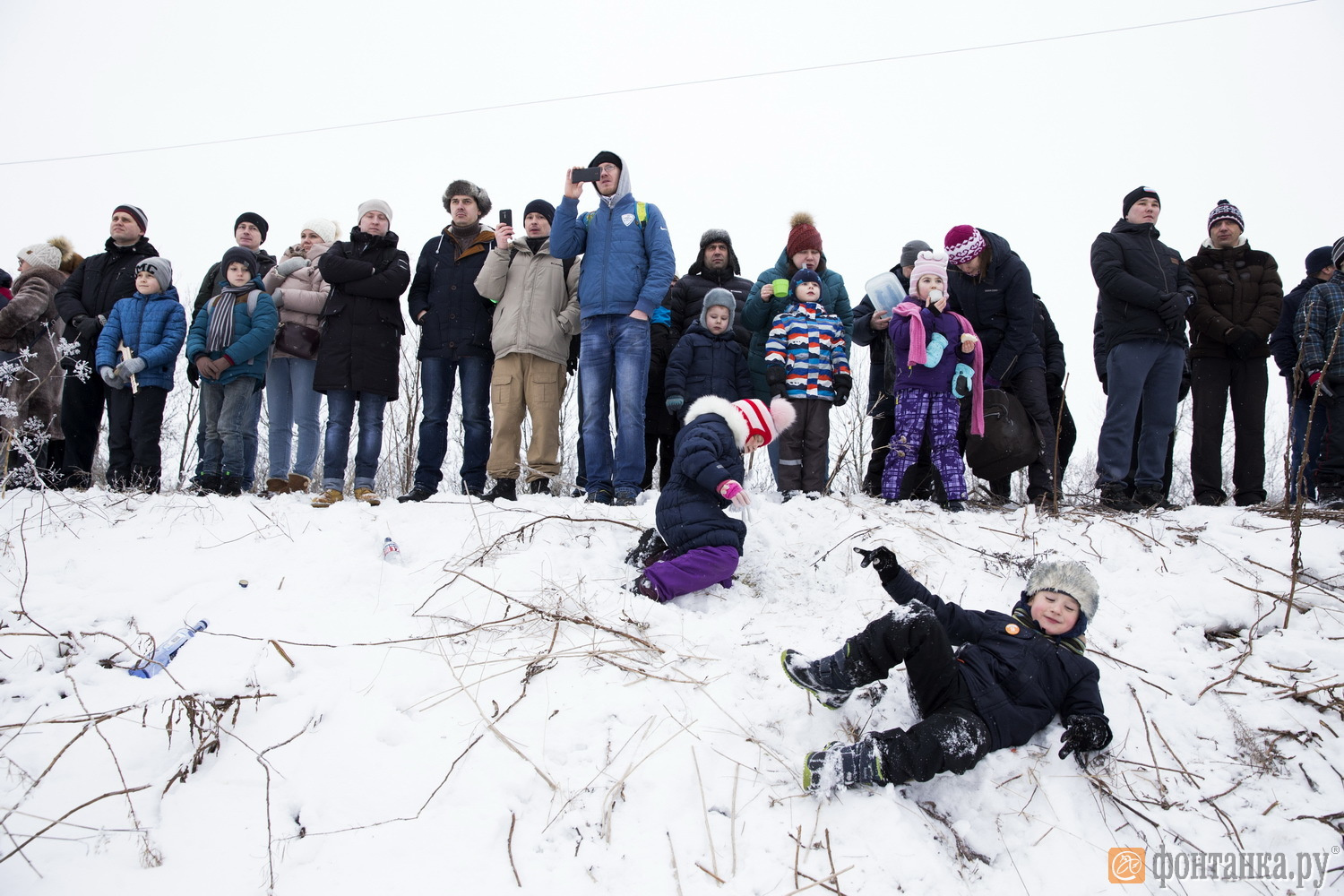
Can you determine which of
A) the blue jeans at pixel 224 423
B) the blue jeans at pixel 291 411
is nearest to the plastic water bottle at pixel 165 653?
the blue jeans at pixel 291 411

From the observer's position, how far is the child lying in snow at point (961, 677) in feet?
9.38

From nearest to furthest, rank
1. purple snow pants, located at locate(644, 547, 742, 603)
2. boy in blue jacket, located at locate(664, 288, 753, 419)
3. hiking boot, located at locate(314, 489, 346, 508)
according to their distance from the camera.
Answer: purple snow pants, located at locate(644, 547, 742, 603)
hiking boot, located at locate(314, 489, 346, 508)
boy in blue jacket, located at locate(664, 288, 753, 419)

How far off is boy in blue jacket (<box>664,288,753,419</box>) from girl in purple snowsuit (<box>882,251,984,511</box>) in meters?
1.33

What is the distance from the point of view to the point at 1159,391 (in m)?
5.89

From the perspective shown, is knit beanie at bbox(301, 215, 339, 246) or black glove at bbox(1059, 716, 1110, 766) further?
knit beanie at bbox(301, 215, 339, 246)

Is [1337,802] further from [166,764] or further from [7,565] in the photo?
[7,565]

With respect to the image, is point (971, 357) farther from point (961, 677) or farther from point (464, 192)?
point (464, 192)

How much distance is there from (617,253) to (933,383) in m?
2.78

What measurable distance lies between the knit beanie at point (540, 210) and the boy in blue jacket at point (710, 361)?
1641 millimetres

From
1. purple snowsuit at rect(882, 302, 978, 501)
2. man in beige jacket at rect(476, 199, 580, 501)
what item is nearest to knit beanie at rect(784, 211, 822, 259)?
purple snowsuit at rect(882, 302, 978, 501)

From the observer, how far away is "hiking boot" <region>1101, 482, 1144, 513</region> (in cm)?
570

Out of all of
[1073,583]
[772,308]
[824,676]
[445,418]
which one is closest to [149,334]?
[445,418]

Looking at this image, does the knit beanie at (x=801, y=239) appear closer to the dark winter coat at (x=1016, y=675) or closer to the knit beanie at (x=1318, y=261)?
the dark winter coat at (x=1016, y=675)

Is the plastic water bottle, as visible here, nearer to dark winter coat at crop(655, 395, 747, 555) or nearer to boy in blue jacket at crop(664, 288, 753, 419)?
dark winter coat at crop(655, 395, 747, 555)
